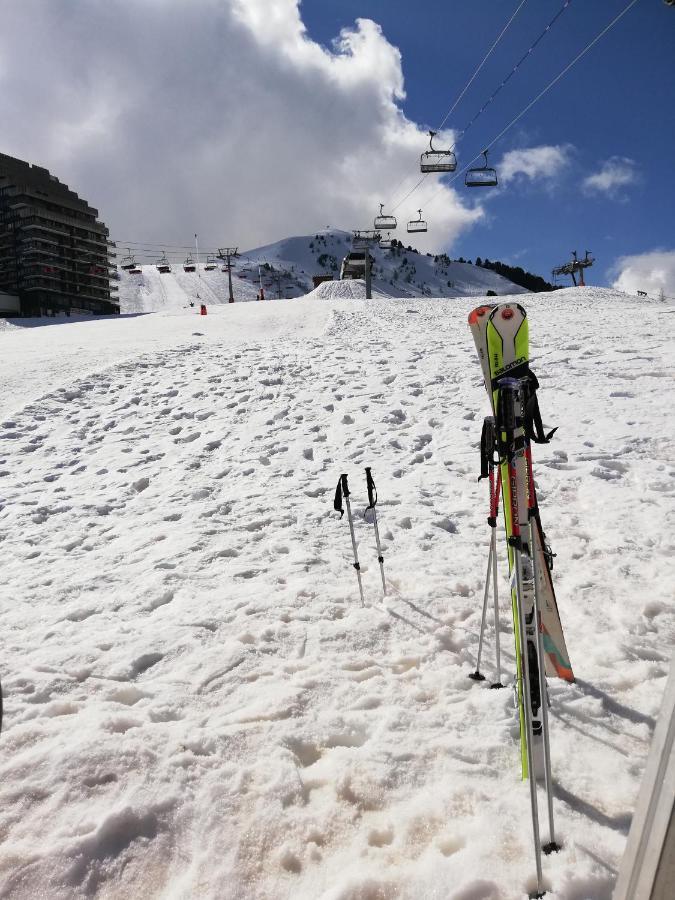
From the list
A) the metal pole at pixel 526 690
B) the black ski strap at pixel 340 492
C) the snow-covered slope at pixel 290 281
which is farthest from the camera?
the snow-covered slope at pixel 290 281

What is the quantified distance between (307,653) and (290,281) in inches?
6374

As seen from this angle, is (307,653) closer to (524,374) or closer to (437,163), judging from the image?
(524,374)

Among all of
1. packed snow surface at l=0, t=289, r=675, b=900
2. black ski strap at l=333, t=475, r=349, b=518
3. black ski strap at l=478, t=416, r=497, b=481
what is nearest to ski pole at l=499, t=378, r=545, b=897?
black ski strap at l=478, t=416, r=497, b=481

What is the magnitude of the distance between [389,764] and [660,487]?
199 inches

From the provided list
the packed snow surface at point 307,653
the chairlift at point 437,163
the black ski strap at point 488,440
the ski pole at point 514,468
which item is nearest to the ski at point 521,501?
the ski pole at point 514,468

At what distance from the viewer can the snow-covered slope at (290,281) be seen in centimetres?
11362

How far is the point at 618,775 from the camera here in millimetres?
2902

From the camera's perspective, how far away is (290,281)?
516 ft

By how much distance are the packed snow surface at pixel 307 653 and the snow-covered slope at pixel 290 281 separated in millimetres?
101830

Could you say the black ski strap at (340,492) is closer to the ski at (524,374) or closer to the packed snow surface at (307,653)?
the packed snow surface at (307,653)

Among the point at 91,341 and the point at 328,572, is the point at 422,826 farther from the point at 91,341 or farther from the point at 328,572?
the point at 91,341

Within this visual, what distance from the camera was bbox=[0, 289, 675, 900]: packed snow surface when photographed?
259 cm

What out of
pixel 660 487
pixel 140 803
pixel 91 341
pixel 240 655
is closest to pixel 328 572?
pixel 240 655

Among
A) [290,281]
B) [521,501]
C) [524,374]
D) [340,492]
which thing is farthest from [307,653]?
[290,281]
